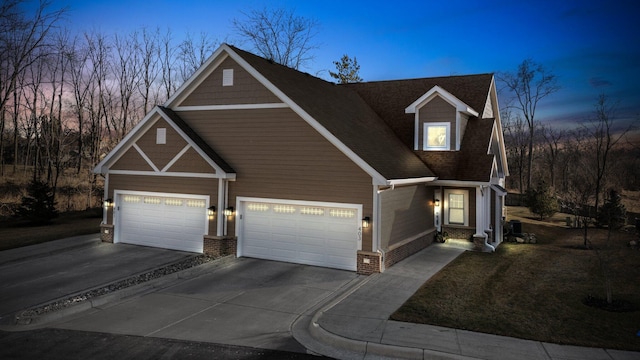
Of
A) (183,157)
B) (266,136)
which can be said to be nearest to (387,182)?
(266,136)

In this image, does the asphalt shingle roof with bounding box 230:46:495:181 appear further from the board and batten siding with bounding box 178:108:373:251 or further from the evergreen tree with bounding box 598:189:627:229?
the evergreen tree with bounding box 598:189:627:229

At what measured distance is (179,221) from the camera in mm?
15883

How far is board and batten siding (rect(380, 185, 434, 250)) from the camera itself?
13508 millimetres

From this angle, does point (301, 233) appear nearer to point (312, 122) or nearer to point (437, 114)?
point (312, 122)

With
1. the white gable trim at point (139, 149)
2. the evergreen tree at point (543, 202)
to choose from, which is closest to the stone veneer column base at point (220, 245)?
the white gable trim at point (139, 149)

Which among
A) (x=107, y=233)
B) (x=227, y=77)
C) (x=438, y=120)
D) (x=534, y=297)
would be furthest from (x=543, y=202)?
(x=107, y=233)

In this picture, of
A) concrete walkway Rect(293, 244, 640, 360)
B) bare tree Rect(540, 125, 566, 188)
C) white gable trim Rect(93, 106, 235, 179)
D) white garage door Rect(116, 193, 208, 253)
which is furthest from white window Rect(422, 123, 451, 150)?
bare tree Rect(540, 125, 566, 188)

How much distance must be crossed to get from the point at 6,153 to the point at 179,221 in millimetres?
44036

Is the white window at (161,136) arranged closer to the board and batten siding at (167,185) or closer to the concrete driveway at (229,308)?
the board and batten siding at (167,185)

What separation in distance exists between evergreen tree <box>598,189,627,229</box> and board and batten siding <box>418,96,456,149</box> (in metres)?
10.7

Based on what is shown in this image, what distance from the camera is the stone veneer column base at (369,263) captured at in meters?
12.8

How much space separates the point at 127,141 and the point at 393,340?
45.7ft

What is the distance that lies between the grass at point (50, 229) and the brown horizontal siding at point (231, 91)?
30.4 feet

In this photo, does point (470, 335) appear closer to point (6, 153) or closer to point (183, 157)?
point (183, 157)
